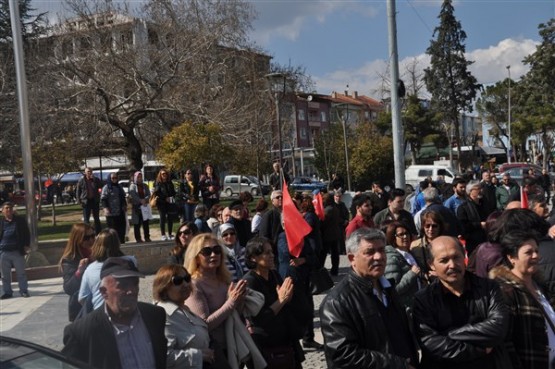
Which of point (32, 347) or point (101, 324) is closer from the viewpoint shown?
point (32, 347)

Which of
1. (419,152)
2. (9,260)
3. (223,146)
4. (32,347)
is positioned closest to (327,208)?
(9,260)

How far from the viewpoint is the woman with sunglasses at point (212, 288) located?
14.3 ft

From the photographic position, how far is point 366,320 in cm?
350

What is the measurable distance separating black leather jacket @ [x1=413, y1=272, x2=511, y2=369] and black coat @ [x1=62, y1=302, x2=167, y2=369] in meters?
1.45

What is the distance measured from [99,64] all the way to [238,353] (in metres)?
25.4

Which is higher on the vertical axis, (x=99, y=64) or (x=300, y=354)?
(x=99, y=64)

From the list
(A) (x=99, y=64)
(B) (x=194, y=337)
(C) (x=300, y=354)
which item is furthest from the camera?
(A) (x=99, y=64)

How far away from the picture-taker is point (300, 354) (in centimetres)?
480

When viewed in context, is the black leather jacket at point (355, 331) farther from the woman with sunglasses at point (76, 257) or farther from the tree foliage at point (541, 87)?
the tree foliage at point (541, 87)

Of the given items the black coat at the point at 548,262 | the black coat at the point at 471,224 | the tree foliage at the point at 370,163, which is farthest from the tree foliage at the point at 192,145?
the black coat at the point at 548,262

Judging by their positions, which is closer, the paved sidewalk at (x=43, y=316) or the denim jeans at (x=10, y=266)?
the paved sidewalk at (x=43, y=316)

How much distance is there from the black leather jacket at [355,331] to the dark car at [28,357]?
126 cm

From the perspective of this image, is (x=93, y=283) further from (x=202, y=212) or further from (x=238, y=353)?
(x=202, y=212)

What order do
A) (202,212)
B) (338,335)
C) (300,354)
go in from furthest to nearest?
(202,212) → (300,354) → (338,335)
